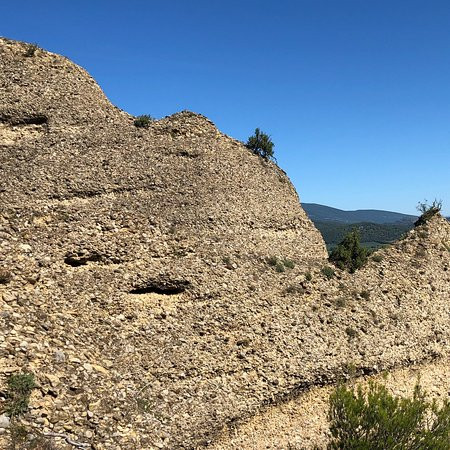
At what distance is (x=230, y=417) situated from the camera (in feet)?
67.9

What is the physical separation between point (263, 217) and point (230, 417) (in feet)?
50.6

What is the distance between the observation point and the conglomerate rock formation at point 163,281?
739 inches

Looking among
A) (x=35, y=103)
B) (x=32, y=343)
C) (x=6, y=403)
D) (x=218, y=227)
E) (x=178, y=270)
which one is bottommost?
(x=6, y=403)

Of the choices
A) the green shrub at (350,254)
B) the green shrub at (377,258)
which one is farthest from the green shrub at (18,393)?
the green shrub at (377,258)

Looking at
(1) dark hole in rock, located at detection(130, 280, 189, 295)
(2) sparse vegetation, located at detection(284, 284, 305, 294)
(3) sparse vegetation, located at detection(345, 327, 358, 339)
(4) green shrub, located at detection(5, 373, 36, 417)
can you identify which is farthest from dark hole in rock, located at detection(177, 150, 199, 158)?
(4) green shrub, located at detection(5, 373, 36, 417)

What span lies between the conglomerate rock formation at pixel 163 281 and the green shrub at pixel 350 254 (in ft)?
2.89

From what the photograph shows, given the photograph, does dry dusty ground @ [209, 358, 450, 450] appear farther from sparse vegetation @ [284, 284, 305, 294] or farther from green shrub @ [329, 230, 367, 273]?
green shrub @ [329, 230, 367, 273]

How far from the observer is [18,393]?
15727 mm

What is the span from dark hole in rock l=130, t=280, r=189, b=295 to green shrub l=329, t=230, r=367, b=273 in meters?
12.3

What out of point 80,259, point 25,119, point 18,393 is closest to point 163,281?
point 80,259

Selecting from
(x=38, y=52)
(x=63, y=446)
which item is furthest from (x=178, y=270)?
(x=38, y=52)

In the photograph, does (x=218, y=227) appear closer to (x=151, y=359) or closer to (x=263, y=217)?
(x=263, y=217)

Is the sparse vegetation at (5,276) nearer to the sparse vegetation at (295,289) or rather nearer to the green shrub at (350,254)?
the sparse vegetation at (295,289)

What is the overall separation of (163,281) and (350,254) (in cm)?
1435
